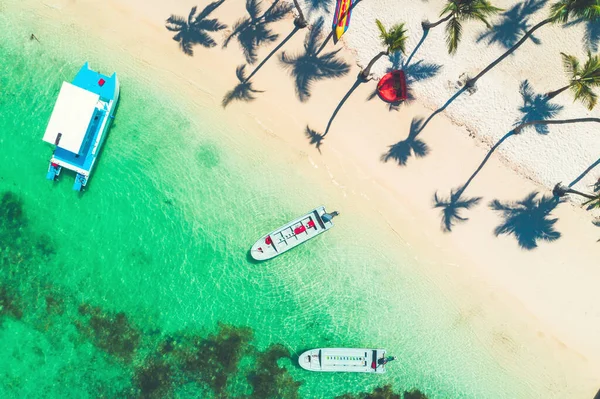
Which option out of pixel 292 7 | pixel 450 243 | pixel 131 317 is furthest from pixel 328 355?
pixel 292 7

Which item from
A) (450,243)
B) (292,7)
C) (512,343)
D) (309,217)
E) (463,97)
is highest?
(292,7)

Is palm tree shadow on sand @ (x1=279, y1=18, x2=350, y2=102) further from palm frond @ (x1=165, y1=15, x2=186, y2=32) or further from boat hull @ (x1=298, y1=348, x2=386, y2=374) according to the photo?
boat hull @ (x1=298, y1=348, x2=386, y2=374)

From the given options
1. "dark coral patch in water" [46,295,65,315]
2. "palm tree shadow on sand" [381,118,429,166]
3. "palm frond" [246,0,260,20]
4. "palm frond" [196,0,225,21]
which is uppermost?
"palm frond" [196,0,225,21]

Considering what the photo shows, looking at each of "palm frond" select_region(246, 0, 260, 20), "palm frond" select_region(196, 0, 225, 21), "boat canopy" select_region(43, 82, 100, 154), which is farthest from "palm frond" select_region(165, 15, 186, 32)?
"boat canopy" select_region(43, 82, 100, 154)

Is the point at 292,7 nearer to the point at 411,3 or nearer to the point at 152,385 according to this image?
the point at 411,3

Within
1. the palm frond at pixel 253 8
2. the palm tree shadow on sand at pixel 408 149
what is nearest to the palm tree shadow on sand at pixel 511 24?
the palm tree shadow on sand at pixel 408 149
